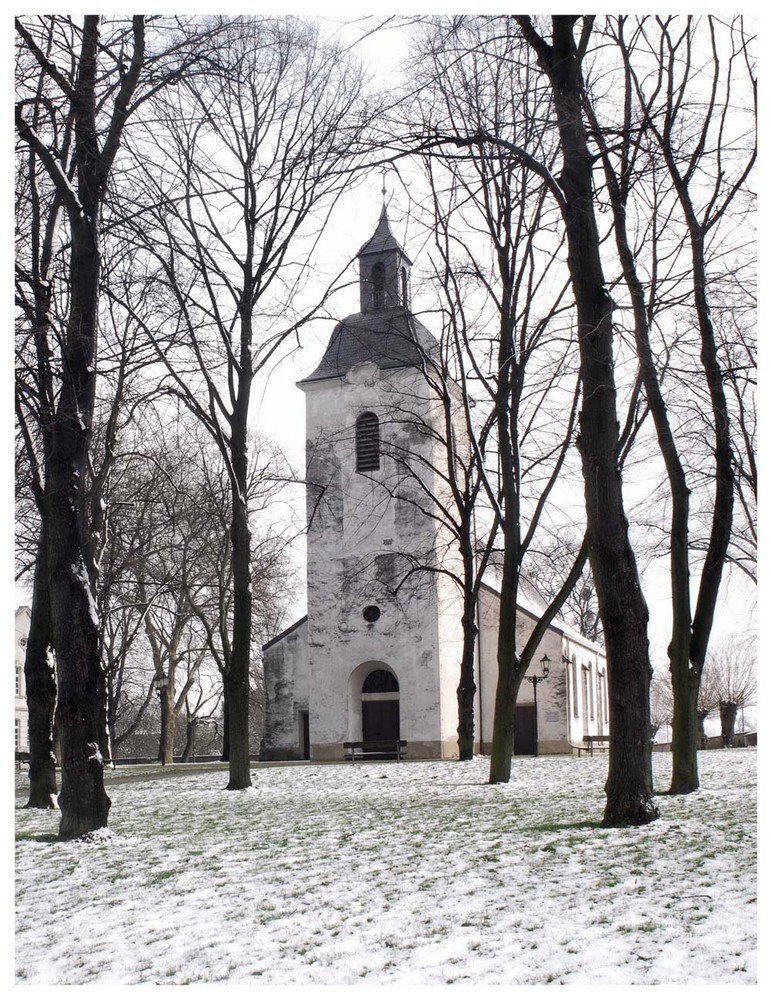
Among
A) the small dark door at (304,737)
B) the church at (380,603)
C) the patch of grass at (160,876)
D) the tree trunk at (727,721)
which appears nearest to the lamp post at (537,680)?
the church at (380,603)

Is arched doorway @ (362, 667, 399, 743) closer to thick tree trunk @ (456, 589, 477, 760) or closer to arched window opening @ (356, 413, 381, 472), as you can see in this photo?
arched window opening @ (356, 413, 381, 472)

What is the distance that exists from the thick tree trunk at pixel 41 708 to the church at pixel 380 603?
18470mm

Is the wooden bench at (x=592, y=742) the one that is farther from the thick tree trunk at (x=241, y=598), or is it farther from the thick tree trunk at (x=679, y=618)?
the thick tree trunk at (x=679, y=618)

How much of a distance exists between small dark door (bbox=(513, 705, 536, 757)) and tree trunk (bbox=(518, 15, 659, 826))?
27203 millimetres

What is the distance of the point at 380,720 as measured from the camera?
3466cm

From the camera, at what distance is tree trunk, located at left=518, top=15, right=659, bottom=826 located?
935cm

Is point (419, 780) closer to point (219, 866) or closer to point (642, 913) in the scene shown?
point (219, 866)

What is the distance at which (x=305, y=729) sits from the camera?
37.4 m

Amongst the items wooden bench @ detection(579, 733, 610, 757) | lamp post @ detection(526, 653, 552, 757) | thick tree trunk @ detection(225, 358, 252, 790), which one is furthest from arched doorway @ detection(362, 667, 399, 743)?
thick tree trunk @ detection(225, 358, 252, 790)

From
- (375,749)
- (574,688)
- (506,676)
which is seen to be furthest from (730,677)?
(506,676)

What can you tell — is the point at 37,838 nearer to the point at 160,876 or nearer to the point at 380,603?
the point at 160,876

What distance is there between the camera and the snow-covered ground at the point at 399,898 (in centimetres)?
505

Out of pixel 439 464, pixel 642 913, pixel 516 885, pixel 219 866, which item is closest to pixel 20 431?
pixel 219 866

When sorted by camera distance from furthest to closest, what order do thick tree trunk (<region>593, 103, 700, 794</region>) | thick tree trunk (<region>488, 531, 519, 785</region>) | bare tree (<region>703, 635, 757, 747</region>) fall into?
bare tree (<region>703, 635, 757, 747</region>) < thick tree trunk (<region>488, 531, 519, 785</region>) < thick tree trunk (<region>593, 103, 700, 794</region>)
